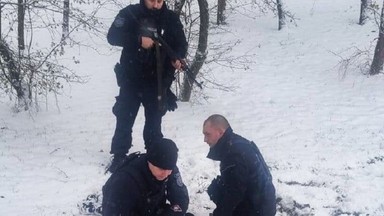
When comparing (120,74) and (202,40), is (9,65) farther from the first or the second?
(202,40)

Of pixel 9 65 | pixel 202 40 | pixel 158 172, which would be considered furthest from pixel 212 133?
pixel 202 40

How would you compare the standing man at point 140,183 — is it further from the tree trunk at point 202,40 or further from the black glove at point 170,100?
the tree trunk at point 202,40

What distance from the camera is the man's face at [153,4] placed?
561 cm

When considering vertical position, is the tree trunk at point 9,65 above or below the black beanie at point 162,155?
above

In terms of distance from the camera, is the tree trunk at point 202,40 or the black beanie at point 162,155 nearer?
the black beanie at point 162,155

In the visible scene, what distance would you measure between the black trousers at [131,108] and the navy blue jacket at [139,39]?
0.42ft

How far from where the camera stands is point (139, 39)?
18.5ft

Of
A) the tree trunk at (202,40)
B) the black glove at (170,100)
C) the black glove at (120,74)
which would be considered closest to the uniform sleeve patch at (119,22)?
the black glove at (120,74)

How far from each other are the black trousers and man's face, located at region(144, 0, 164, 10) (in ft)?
3.03

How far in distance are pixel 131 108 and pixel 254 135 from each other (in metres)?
2.95

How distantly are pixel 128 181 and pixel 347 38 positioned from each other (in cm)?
1308

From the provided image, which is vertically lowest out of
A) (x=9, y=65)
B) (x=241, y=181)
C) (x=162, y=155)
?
(x=241, y=181)

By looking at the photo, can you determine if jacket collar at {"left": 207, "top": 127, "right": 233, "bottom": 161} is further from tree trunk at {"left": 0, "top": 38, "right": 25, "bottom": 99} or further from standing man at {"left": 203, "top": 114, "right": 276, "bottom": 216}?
tree trunk at {"left": 0, "top": 38, "right": 25, "bottom": 99}

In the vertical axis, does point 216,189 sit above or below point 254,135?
above
